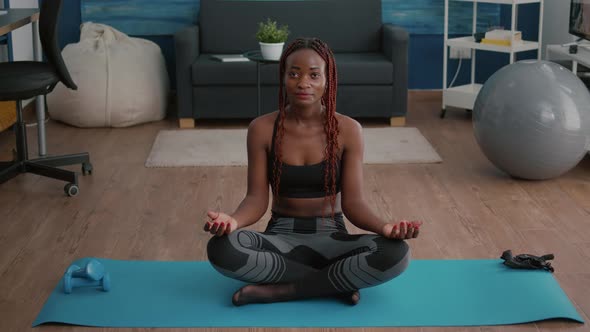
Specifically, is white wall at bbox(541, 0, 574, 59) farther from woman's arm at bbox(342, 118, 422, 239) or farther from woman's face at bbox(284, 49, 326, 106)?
woman's face at bbox(284, 49, 326, 106)

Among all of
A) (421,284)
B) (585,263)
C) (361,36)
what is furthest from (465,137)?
(421,284)

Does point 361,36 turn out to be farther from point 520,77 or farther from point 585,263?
point 585,263

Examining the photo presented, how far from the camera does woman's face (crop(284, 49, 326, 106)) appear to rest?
283 cm

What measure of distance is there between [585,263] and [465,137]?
2094mm

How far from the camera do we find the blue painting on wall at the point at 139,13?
20.3ft

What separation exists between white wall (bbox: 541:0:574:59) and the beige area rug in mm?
1176

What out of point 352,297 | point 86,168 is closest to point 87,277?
point 352,297

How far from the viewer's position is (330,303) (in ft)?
9.39

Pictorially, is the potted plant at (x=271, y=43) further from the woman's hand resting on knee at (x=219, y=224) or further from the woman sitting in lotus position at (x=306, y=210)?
the woman's hand resting on knee at (x=219, y=224)

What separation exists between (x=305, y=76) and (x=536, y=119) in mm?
1642

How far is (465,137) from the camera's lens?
531 cm

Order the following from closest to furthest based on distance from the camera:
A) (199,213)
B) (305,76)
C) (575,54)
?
(305,76) → (199,213) → (575,54)

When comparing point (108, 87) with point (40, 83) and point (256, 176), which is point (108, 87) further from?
point (256, 176)

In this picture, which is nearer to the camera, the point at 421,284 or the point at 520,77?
the point at 421,284
